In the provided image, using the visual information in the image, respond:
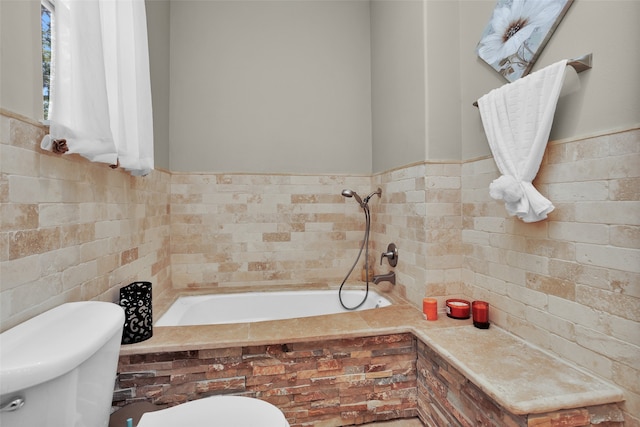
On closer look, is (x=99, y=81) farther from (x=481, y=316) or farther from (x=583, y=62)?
(x=481, y=316)

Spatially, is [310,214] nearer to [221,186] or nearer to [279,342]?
[221,186]

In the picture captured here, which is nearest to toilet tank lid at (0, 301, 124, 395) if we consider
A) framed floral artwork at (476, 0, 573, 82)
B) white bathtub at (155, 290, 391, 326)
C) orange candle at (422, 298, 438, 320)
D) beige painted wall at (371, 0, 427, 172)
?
white bathtub at (155, 290, 391, 326)

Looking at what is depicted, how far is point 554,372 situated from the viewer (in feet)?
3.93

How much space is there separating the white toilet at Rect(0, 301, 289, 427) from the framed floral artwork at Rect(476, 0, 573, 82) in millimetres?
1805

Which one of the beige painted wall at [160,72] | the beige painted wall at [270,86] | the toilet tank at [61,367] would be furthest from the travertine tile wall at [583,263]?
the beige painted wall at [160,72]

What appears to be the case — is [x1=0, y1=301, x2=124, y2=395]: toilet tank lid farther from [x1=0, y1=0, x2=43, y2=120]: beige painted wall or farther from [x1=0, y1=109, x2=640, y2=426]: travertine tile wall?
[x1=0, y1=0, x2=43, y2=120]: beige painted wall

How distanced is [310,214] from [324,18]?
1.66m

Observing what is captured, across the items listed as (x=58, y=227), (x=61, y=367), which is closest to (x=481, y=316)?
(x=61, y=367)

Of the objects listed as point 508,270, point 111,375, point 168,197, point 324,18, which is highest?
point 324,18

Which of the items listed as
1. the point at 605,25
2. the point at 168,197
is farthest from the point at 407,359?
the point at 168,197

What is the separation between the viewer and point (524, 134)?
133cm

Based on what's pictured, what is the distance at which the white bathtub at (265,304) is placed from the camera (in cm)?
223

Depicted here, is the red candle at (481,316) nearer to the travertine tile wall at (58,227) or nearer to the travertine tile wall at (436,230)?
the travertine tile wall at (436,230)

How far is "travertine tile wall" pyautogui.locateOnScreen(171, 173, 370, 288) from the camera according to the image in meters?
2.45
